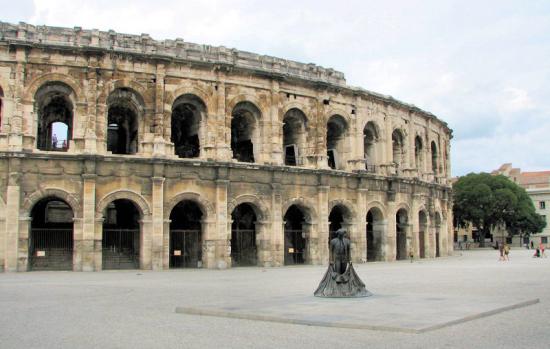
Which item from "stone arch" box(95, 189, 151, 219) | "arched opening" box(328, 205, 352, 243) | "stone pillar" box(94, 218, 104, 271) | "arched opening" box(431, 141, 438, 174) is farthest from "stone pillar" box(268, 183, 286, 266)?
"arched opening" box(431, 141, 438, 174)

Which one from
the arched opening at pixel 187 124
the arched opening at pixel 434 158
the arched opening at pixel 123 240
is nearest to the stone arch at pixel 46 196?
the arched opening at pixel 123 240

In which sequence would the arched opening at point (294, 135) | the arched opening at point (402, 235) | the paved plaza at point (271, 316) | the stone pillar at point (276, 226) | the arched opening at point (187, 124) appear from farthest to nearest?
1. the arched opening at point (402, 235)
2. the arched opening at point (294, 135)
3. the stone pillar at point (276, 226)
4. the arched opening at point (187, 124)
5. the paved plaza at point (271, 316)

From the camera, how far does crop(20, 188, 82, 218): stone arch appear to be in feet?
75.3

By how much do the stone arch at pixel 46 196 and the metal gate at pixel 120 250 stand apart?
1912 mm

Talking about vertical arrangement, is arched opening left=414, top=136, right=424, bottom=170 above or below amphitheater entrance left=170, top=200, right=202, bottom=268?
above

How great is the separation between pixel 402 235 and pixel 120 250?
16.3 m

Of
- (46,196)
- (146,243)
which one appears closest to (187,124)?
(146,243)

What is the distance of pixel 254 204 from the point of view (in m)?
27.0

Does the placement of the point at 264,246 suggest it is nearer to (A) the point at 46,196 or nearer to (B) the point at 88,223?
(B) the point at 88,223

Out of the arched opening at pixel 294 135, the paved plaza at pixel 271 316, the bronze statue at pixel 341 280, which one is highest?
the arched opening at pixel 294 135

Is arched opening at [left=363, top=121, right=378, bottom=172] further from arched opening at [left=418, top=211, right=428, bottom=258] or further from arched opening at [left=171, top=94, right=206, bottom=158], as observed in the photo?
arched opening at [left=171, top=94, right=206, bottom=158]

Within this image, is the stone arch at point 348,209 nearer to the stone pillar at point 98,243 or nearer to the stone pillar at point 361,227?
the stone pillar at point 361,227

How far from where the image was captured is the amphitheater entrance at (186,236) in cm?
2708

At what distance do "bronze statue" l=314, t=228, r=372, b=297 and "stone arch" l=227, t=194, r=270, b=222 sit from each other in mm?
12928
